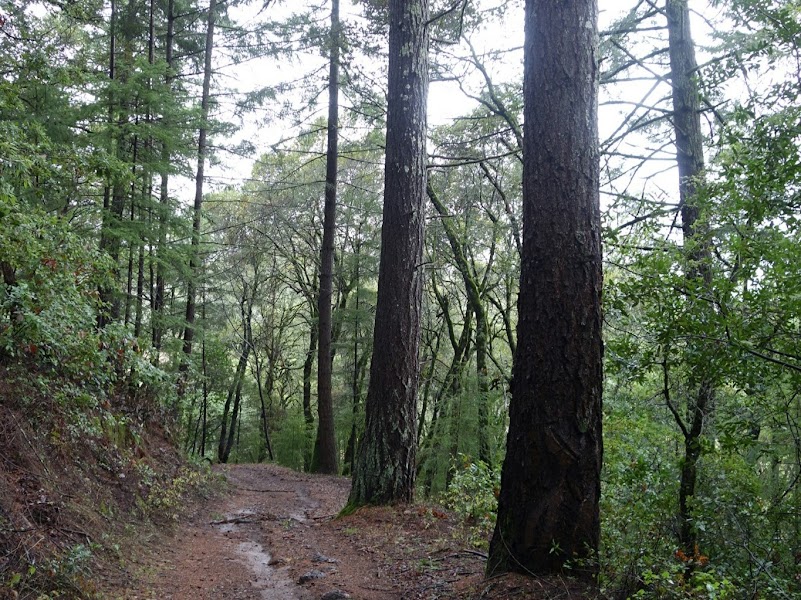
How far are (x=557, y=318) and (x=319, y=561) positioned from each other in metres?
3.60

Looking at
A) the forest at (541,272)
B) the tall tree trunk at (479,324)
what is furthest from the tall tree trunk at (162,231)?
the tall tree trunk at (479,324)

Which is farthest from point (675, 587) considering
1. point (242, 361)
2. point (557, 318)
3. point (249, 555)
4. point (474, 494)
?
point (242, 361)

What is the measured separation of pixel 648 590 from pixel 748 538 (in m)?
0.97

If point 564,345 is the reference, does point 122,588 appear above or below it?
below

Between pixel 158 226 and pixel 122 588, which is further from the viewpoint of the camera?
pixel 158 226

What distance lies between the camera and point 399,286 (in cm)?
808

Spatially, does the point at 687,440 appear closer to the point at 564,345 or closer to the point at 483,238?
the point at 564,345

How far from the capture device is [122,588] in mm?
4738

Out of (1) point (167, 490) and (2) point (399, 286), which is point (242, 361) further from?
(2) point (399, 286)

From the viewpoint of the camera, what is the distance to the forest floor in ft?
15.6

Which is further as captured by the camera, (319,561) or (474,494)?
(474,494)

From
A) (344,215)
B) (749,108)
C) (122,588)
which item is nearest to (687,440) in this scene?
(749,108)

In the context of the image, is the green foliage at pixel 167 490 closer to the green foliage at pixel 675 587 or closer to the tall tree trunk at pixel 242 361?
the green foliage at pixel 675 587

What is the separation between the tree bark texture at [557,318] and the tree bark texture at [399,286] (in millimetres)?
3470
